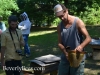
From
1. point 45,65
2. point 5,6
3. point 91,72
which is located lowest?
point 91,72

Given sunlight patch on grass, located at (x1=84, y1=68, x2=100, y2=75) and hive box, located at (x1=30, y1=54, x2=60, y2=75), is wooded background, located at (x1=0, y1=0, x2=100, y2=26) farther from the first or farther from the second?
hive box, located at (x1=30, y1=54, x2=60, y2=75)

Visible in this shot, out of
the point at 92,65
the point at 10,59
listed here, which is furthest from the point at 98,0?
the point at 10,59

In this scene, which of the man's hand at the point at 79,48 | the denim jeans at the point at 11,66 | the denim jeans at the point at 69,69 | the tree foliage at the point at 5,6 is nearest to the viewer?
the man's hand at the point at 79,48

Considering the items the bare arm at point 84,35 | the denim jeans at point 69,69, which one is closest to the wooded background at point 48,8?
the denim jeans at point 69,69

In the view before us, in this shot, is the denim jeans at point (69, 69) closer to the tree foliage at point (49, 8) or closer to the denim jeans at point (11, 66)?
the denim jeans at point (11, 66)

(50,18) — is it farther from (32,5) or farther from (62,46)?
(62,46)

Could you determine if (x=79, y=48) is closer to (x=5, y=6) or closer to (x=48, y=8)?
(x=5, y=6)

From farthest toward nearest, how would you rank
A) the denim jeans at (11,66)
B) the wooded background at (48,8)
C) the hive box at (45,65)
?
the wooded background at (48,8), the hive box at (45,65), the denim jeans at (11,66)

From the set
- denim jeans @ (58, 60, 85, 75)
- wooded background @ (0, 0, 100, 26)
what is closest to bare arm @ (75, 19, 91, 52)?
denim jeans @ (58, 60, 85, 75)

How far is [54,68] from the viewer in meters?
5.38

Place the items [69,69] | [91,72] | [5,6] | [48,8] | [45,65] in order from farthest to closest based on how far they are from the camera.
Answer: [48,8] → [5,6] → [91,72] → [45,65] → [69,69]

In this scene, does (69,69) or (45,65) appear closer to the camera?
(69,69)

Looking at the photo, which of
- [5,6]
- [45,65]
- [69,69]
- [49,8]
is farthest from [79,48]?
[49,8]

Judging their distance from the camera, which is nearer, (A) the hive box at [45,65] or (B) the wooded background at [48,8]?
(A) the hive box at [45,65]
